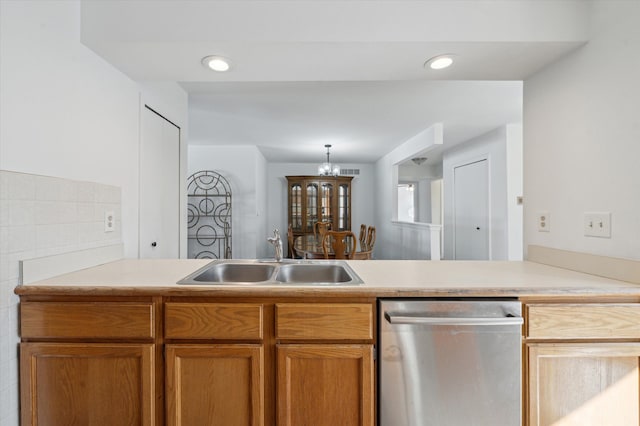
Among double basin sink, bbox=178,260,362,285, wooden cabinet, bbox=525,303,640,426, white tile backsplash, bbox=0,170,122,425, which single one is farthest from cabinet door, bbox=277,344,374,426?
white tile backsplash, bbox=0,170,122,425

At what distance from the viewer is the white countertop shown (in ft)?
3.65

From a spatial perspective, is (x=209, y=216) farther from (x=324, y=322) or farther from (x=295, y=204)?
(x=324, y=322)

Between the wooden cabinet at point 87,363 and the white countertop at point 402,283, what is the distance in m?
0.08

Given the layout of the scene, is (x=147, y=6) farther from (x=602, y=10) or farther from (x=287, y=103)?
(x=602, y=10)

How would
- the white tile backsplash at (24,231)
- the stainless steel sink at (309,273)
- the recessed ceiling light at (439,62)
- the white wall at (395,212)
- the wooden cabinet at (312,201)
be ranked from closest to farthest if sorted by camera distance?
the white tile backsplash at (24,231) < the recessed ceiling light at (439,62) < the stainless steel sink at (309,273) < the white wall at (395,212) < the wooden cabinet at (312,201)

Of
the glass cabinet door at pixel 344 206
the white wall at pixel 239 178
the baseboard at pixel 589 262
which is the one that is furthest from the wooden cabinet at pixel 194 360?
the glass cabinet door at pixel 344 206

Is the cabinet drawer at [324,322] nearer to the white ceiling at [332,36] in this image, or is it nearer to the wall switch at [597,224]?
the wall switch at [597,224]

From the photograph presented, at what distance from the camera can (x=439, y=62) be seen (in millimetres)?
1552

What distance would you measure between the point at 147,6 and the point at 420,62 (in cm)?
135

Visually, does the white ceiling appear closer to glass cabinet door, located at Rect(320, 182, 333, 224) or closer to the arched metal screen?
the arched metal screen

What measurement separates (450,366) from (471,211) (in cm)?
429

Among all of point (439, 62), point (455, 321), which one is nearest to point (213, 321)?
point (455, 321)

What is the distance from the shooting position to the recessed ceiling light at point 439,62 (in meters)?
1.51

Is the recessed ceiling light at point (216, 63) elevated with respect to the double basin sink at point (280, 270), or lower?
elevated
